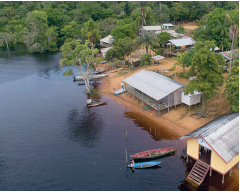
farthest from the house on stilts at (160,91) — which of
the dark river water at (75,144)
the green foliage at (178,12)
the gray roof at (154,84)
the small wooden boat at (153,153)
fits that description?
the green foliage at (178,12)

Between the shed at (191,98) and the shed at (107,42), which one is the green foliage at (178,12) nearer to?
the shed at (107,42)

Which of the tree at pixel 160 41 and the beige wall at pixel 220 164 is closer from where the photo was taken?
the beige wall at pixel 220 164

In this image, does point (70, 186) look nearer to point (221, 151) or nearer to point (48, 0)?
point (221, 151)

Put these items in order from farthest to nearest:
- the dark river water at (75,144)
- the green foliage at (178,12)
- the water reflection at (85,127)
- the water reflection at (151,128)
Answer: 1. the green foliage at (178,12)
2. the water reflection at (85,127)
3. the water reflection at (151,128)
4. the dark river water at (75,144)

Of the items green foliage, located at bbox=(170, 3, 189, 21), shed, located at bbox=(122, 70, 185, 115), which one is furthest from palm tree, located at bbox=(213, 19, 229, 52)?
green foliage, located at bbox=(170, 3, 189, 21)

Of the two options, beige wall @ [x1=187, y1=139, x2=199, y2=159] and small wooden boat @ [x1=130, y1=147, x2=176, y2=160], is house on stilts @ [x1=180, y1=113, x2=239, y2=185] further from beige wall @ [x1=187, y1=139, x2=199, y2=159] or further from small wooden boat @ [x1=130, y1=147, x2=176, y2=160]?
small wooden boat @ [x1=130, y1=147, x2=176, y2=160]

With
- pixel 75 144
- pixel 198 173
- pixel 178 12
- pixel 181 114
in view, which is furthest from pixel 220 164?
pixel 178 12

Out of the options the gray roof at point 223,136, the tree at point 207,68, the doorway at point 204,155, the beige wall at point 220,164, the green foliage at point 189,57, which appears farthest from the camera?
the green foliage at point 189,57
